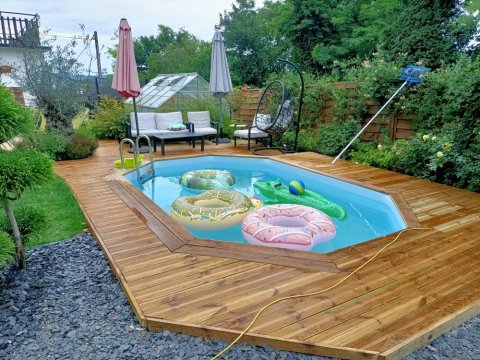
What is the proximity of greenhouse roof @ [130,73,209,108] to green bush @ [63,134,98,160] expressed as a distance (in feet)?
8.42

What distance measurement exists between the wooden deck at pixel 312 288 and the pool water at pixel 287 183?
0.59m

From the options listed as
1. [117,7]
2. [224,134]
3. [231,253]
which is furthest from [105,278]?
[117,7]

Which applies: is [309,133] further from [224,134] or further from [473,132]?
[473,132]

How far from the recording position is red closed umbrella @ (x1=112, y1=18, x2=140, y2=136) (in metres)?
5.66

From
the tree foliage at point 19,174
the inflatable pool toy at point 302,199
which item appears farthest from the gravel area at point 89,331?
the inflatable pool toy at point 302,199

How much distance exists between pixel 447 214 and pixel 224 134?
6441 millimetres

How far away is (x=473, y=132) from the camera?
15.0ft

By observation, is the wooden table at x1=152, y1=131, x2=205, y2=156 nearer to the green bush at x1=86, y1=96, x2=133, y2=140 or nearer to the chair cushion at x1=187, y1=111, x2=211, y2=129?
the chair cushion at x1=187, y1=111, x2=211, y2=129

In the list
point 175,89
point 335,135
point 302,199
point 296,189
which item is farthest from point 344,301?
point 175,89

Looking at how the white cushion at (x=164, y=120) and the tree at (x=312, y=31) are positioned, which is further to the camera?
the tree at (x=312, y=31)

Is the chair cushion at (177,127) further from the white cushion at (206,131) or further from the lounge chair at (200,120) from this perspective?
the lounge chair at (200,120)

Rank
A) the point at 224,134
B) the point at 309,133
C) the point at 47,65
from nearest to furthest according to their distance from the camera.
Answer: the point at 47,65 < the point at 309,133 < the point at 224,134

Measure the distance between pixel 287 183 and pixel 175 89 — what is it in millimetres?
5072

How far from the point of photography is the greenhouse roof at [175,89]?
9.17 metres
